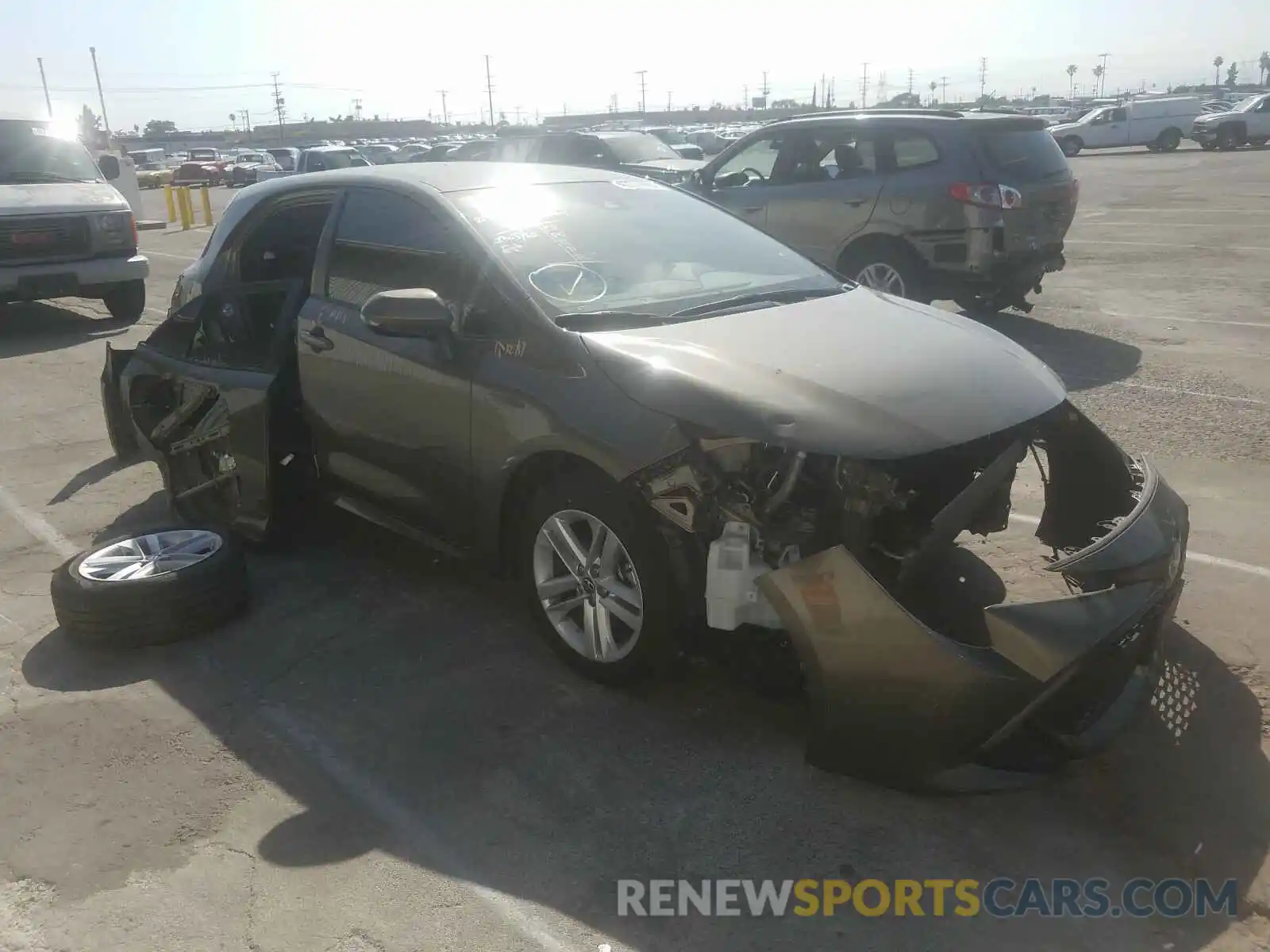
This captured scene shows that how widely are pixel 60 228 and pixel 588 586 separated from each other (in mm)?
9598

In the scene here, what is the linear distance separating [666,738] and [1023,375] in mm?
1675

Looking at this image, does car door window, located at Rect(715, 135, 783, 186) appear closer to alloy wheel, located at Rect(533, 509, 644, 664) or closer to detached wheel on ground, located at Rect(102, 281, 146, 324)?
detached wheel on ground, located at Rect(102, 281, 146, 324)

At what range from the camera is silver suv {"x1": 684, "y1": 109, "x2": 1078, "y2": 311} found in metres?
8.82

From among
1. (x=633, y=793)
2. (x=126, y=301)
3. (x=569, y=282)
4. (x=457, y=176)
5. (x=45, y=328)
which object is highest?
(x=457, y=176)

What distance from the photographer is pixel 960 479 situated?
3496 mm

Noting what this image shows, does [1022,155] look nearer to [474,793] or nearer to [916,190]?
[916,190]

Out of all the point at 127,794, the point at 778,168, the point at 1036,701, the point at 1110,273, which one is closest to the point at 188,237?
the point at 778,168

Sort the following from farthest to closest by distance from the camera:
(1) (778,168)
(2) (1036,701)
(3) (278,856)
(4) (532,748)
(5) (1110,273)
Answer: (5) (1110,273)
(1) (778,168)
(4) (532,748)
(3) (278,856)
(2) (1036,701)

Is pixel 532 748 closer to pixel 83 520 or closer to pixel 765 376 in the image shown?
pixel 765 376

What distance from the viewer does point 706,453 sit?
3.21 m

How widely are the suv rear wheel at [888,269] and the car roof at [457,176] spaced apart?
15.2 feet

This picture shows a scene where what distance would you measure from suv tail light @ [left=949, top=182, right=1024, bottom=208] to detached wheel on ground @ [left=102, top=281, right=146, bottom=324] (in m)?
8.48

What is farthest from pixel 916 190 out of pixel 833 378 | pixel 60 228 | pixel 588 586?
pixel 60 228

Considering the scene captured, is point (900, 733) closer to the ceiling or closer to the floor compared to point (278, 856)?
closer to the ceiling
